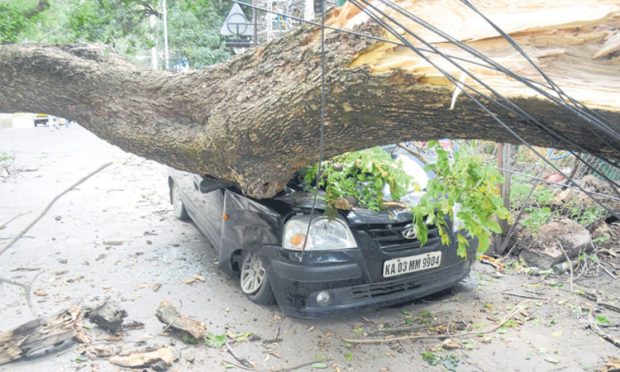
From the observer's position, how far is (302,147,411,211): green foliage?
3697 millimetres

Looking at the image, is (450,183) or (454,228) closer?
(450,183)

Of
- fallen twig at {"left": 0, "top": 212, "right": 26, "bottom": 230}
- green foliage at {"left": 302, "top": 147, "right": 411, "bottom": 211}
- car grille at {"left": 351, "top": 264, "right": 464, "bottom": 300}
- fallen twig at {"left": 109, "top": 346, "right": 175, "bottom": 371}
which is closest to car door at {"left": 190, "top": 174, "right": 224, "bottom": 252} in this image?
green foliage at {"left": 302, "top": 147, "right": 411, "bottom": 211}

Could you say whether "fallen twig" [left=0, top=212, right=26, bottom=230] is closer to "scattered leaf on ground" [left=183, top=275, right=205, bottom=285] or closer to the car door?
the car door

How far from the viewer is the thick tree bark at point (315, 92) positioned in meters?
1.85

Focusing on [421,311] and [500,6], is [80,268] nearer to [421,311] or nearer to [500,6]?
[421,311]

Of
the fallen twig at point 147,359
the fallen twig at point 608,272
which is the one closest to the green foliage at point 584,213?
the fallen twig at point 608,272

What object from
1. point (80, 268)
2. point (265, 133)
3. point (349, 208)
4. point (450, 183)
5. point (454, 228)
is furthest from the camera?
point (80, 268)

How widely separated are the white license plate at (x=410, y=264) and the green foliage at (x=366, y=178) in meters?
0.44

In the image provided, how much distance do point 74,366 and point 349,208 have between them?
2.13 m

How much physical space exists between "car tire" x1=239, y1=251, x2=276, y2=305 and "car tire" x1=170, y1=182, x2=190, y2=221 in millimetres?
2540

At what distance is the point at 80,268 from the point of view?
4805 millimetres

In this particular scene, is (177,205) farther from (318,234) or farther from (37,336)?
(318,234)

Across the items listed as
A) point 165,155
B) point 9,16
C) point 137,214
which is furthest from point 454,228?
point 9,16

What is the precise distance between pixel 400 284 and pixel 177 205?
3.89 meters
